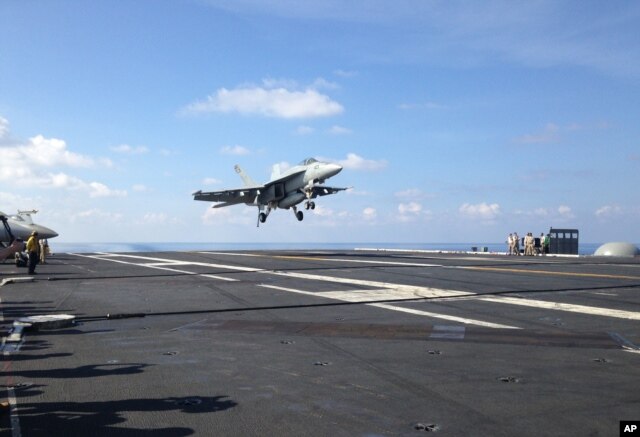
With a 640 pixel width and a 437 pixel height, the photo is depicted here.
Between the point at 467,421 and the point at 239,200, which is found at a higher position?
the point at 239,200

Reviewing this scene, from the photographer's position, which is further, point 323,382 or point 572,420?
point 323,382

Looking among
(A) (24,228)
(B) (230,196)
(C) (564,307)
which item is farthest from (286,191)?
(C) (564,307)

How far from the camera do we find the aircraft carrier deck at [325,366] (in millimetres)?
5020

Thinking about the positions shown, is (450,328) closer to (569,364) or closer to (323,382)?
(569,364)

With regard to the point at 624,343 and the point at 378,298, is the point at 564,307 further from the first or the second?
the point at 378,298

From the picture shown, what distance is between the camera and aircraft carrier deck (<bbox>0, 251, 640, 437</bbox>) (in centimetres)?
502

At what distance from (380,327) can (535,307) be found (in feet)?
15.1

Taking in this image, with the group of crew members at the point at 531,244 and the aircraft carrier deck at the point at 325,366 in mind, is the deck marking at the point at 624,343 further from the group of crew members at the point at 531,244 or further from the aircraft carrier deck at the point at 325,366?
the group of crew members at the point at 531,244

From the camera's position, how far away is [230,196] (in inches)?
2158

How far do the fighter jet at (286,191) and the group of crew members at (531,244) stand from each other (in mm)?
17690

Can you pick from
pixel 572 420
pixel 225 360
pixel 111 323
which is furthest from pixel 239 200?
pixel 572 420

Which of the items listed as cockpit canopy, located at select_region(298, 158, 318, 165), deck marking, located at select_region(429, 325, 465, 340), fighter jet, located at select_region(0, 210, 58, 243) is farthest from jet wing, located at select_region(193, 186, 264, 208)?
deck marking, located at select_region(429, 325, 465, 340)

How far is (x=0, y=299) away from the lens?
1564cm

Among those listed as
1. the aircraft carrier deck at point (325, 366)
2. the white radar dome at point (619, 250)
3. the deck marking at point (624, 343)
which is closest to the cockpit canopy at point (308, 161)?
the aircraft carrier deck at point (325, 366)
